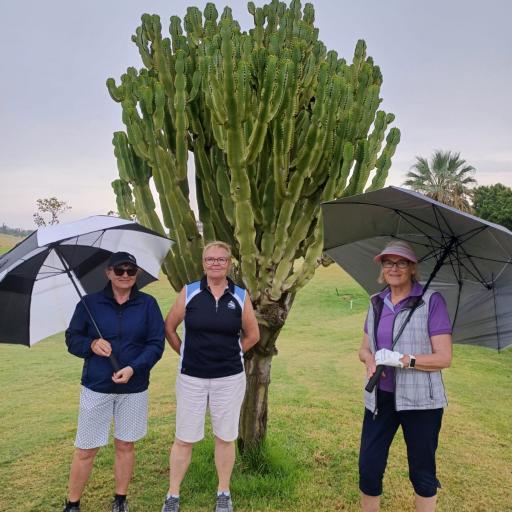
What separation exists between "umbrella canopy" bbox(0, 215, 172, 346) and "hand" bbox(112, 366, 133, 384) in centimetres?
72

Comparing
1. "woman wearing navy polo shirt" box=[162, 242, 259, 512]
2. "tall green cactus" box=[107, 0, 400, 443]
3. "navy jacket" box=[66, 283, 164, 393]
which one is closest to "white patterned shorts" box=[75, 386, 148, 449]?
"navy jacket" box=[66, 283, 164, 393]

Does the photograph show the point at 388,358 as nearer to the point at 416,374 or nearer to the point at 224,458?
the point at 416,374

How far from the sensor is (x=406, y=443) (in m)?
A: 3.00

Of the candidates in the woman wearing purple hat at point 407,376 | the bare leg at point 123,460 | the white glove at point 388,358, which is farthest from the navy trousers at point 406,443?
the bare leg at point 123,460

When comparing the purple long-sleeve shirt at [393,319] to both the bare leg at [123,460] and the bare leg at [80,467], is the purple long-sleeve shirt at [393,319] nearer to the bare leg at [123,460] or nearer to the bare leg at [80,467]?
the bare leg at [123,460]

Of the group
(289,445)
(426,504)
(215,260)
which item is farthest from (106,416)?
(289,445)

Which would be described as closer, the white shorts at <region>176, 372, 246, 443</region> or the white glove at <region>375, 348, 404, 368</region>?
the white glove at <region>375, 348, 404, 368</region>

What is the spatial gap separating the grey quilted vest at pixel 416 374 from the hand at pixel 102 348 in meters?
1.84

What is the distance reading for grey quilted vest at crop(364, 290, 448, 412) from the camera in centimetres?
292

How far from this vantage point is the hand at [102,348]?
3.21 metres

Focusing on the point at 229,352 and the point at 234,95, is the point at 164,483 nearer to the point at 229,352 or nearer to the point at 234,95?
the point at 229,352

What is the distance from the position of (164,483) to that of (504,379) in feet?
23.6

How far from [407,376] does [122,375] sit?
1.90 m

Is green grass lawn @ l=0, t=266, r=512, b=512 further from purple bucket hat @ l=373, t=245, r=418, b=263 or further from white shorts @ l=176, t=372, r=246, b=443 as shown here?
purple bucket hat @ l=373, t=245, r=418, b=263
